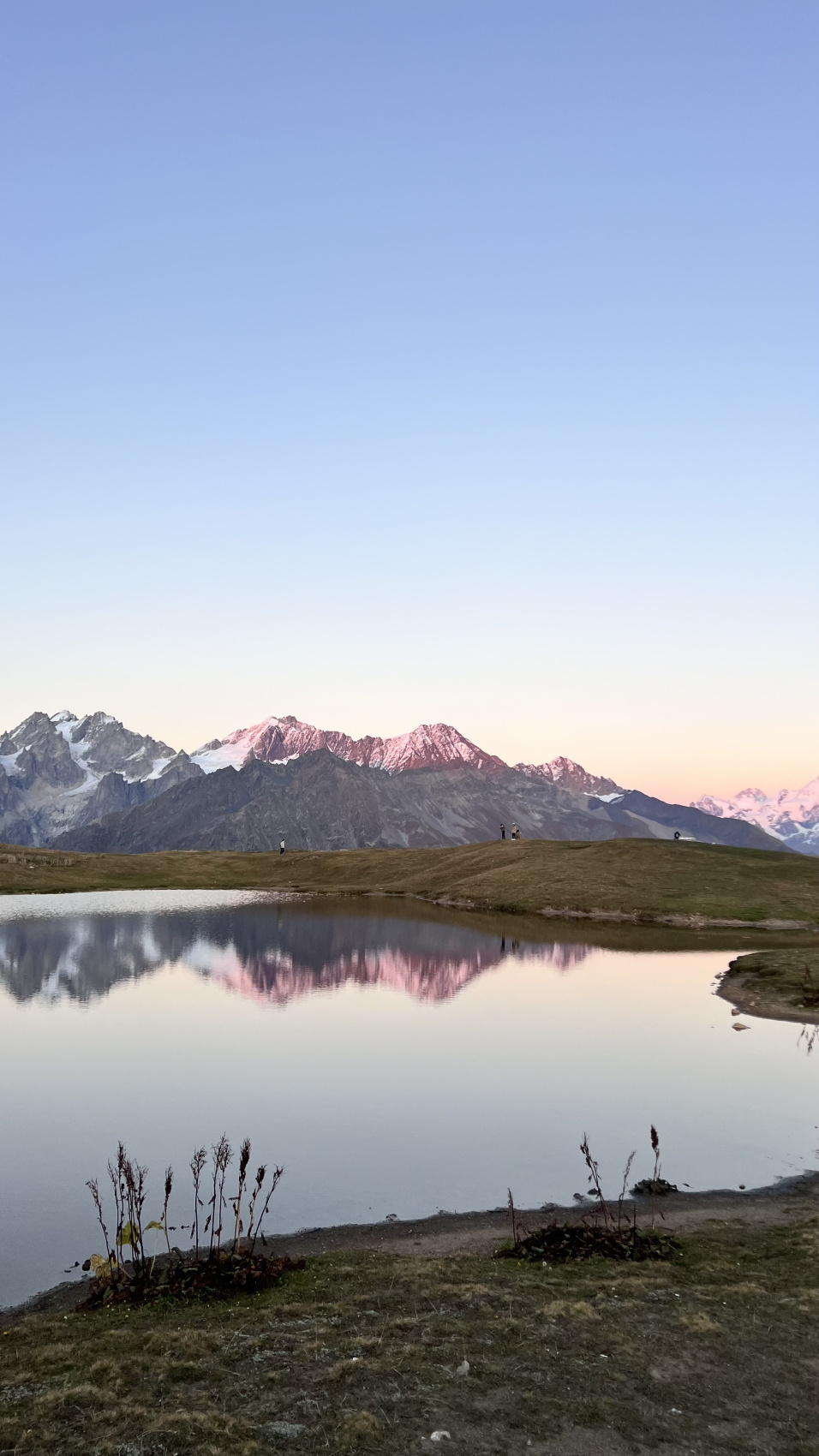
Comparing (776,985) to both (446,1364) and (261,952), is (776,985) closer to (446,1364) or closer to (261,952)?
(261,952)

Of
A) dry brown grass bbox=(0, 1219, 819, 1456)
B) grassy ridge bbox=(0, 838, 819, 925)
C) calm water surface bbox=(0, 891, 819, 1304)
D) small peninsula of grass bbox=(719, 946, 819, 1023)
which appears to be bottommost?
calm water surface bbox=(0, 891, 819, 1304)

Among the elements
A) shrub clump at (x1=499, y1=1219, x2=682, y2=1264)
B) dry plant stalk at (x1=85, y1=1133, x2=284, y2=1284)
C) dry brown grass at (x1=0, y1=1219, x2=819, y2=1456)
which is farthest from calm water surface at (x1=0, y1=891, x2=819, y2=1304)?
dry brown grass at (x1=0, y1=1219, x2=819, y2=1456)

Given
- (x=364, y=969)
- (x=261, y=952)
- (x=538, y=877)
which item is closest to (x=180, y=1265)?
(x=364, y=969)

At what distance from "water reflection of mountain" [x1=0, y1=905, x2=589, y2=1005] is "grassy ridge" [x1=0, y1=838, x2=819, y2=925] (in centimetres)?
2536

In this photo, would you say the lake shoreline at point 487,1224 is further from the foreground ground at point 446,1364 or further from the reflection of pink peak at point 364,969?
the reflection of pink peak at point 364,969

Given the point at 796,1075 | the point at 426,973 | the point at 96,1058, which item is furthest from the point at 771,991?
the point at 96,1058

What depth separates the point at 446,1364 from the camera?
1711cm

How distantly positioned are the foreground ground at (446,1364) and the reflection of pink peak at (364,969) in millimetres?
43837

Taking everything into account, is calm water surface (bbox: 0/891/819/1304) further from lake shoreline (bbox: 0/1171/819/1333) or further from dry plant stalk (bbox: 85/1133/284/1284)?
dry plant stalk (bbox: 85/1133/284/1284)

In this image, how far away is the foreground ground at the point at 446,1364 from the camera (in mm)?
14742

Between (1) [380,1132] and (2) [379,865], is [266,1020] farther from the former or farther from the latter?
(2) [379,865]

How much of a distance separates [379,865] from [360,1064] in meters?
139

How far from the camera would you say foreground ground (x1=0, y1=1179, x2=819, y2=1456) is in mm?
14742

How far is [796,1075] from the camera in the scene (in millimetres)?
44844
